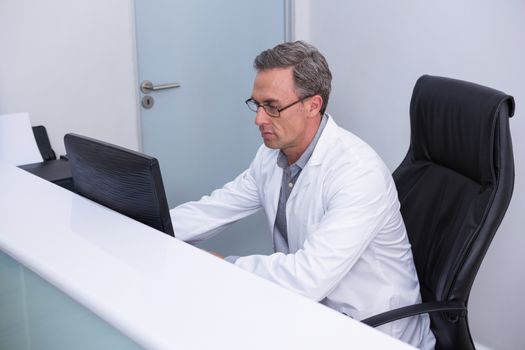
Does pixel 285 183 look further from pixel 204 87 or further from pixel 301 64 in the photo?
pixel 204 87

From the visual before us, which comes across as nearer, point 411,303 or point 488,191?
point 488,191

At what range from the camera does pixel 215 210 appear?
1.78 metres

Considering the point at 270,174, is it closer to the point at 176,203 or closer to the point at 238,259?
the point at 238,259

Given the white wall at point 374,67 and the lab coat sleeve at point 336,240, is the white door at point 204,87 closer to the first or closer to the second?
the white wall at point 374,67

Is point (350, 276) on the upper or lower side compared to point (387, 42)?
lower

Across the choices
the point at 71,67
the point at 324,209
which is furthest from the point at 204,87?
the point at 324,209

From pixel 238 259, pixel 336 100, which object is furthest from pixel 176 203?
pixel 238 259

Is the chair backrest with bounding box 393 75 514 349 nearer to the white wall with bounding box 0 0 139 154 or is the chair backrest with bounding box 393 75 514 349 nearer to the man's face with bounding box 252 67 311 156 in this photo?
the man's face with bounding box 252 67 311 156

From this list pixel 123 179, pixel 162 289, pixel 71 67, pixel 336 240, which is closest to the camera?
pixel 162 289

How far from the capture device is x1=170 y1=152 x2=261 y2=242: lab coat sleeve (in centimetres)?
171

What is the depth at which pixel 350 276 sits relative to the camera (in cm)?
153

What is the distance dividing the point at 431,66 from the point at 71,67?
131cm

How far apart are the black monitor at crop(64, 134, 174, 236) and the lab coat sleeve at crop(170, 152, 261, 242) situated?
43 centimetres

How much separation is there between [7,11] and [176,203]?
100cm
